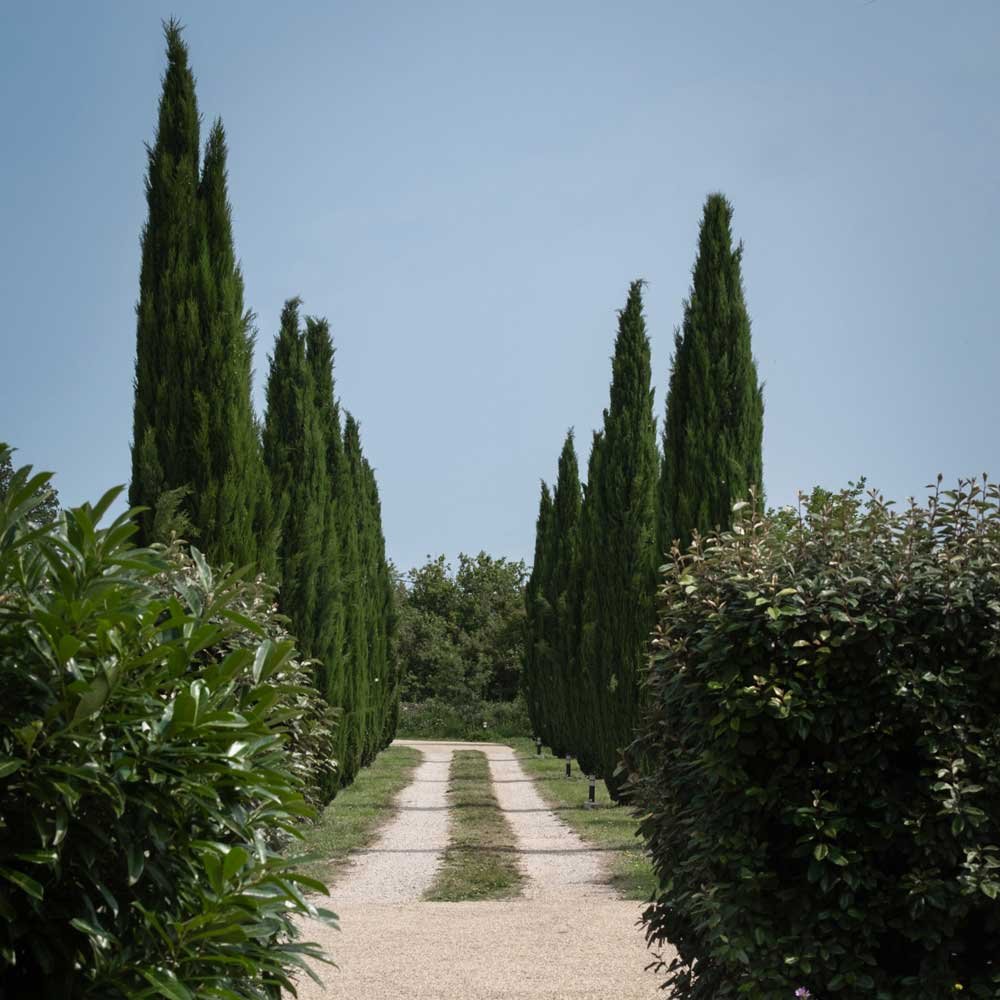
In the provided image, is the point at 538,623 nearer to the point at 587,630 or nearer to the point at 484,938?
the point at 587,630

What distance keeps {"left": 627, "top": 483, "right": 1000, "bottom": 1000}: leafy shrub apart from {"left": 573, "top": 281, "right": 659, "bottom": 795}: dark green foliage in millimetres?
12295

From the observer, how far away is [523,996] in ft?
20.4

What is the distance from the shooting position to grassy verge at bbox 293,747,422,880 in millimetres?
11833

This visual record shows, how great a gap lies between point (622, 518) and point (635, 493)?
441 millimetres

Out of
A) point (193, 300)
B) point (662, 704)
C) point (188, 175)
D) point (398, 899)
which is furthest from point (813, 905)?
point (188, 175)

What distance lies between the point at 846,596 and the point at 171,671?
283cm

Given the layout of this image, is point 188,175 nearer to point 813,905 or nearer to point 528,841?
point 528,841

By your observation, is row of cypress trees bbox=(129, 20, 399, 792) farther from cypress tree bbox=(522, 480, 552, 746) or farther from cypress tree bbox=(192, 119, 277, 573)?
cypress tree bbox=(522, 480, 552, 746)

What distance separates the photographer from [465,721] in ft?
131

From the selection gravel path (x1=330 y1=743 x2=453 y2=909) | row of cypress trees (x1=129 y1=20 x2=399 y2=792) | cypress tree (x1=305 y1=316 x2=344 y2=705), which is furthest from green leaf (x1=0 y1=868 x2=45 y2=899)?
cypress tree (x1=305 y1=316 x2=344 y2=705)

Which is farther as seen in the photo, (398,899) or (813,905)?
(398,899)

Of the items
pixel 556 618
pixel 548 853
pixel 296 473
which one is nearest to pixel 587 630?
pixel 556 618

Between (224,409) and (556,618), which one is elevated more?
(224,409)

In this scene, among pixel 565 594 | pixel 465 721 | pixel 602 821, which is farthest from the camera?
pixel 465 721
